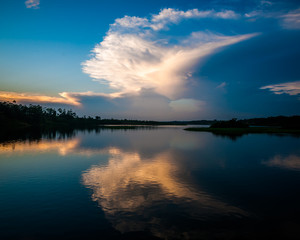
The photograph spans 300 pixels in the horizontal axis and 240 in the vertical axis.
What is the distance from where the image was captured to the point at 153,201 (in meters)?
16.5

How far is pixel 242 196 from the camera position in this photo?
1805cm

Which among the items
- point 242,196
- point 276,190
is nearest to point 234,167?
point 276,190

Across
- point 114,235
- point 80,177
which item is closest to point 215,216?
point 114,235

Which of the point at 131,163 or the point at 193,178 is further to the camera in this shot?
the point at 131,163

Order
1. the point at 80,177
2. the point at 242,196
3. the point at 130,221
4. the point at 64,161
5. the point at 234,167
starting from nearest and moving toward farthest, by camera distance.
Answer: the point at 130,221 < the point at 242,196 < the point at 80,177 < the point at 234,167 < the point at 64,161

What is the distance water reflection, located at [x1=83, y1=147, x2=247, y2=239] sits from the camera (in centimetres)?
1275

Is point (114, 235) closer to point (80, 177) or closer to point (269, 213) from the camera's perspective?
point (269, 213)

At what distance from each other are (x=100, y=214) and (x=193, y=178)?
13.7 m

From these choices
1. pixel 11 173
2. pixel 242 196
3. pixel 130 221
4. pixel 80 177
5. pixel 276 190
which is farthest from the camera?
pixel 11 173

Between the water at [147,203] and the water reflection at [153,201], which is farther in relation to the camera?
the water reflection at [153,201]

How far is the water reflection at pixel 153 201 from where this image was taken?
12746 millimetres

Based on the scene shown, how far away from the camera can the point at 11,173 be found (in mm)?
25594

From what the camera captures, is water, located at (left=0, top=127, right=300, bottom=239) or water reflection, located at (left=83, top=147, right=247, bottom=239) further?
water reflection, located at (left=83, top=147, right=247, bottom=239)

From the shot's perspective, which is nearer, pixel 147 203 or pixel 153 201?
pixel 147 203
